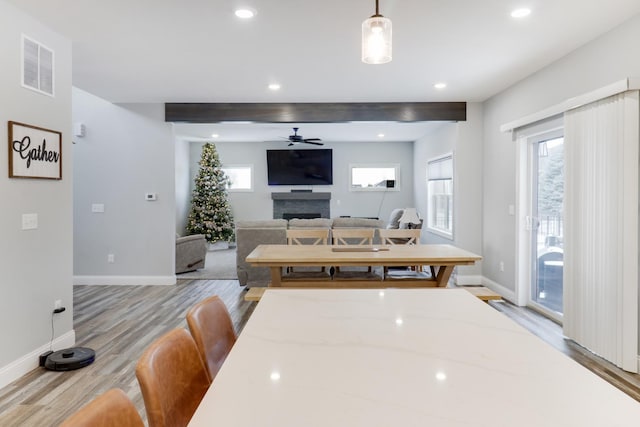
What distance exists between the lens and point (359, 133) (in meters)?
8.66

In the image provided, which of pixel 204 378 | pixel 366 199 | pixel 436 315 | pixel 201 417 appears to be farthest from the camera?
pixel 366 199

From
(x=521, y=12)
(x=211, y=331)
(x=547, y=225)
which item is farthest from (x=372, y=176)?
(x=211, y=331)

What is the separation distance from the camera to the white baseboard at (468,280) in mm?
5707

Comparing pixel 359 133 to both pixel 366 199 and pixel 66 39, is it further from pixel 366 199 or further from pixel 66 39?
pixel 66 39

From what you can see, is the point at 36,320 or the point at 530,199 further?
the point at 530,199

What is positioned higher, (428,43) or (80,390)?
(428,43)

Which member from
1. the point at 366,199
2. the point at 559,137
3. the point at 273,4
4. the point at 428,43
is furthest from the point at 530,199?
the point at 366,199

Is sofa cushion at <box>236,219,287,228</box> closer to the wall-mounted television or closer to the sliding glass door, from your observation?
the sliding glass door

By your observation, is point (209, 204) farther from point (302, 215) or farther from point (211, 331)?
point (211, 331)

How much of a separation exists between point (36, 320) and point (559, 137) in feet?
15.8

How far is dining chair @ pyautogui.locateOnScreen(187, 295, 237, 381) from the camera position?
55.9 inches

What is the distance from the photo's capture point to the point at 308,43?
3533mm

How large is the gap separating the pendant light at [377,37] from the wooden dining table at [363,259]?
1725 mm

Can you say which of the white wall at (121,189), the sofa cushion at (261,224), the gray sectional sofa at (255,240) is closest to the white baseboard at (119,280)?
Result: the white wall at (121,189)
